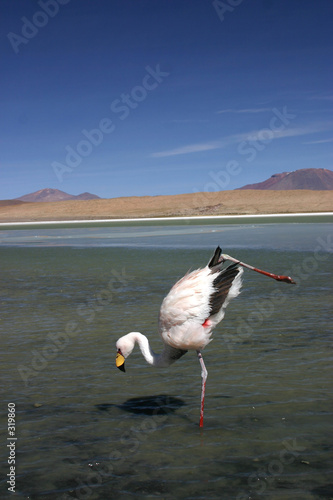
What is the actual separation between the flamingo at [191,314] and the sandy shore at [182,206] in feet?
350

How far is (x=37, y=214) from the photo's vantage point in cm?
13238

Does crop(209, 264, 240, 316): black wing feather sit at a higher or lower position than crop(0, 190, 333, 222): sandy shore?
lower

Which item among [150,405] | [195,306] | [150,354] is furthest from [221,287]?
[150,405]

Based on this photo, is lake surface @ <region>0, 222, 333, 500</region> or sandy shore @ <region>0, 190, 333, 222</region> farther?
sandy shore @ <region>0, 190, 333, 222</region>

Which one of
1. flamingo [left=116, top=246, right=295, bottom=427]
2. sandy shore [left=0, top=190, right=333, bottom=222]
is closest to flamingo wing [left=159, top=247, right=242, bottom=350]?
flamingo [left=116, top=246, right=295, bottom=427]

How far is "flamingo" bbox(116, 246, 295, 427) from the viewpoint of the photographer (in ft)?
21.9

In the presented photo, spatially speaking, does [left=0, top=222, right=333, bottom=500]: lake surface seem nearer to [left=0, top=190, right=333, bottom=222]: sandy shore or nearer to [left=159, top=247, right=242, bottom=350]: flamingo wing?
[left=159, top=247, right=242, bottom=350]: flamingo wing

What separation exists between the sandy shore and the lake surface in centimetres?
10196

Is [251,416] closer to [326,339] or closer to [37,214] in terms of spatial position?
[326,339]

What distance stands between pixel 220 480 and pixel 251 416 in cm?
147

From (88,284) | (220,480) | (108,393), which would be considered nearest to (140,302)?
(88,284)

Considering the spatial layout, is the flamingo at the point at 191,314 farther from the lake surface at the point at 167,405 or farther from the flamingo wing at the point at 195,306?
the lake surface at the point at 167,405

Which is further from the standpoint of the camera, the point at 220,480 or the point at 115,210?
the point at 115,210

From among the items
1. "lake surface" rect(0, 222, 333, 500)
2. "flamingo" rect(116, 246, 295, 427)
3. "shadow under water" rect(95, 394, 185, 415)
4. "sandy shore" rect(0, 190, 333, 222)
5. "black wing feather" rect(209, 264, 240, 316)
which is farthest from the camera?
"sandy shore" rect(0, 190, 333, 222)
